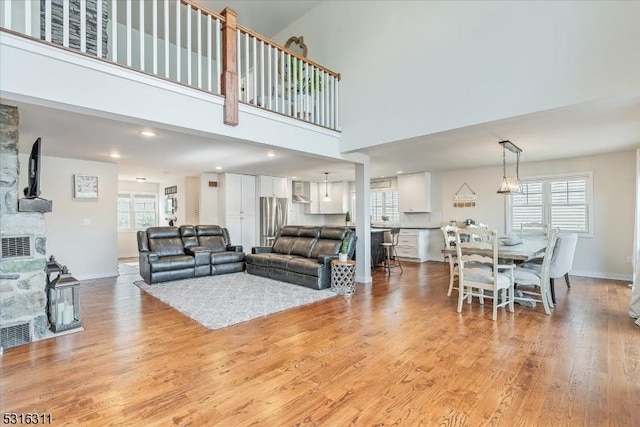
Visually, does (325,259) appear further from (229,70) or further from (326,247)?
(229,70)

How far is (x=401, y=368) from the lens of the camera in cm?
251

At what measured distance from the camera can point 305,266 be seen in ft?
16.9

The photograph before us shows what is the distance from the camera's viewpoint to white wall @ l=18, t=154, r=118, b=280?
5.72 meters

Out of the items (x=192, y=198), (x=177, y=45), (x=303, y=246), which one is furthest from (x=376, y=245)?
(x=192, y=198)

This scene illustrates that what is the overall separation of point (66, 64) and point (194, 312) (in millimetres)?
2815

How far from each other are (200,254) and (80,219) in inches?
95.2

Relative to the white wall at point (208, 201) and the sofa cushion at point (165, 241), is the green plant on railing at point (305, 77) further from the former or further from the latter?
the white wall at point (208, 201)

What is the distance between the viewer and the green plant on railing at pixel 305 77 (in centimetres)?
456

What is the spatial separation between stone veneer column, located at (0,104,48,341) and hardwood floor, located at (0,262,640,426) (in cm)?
32

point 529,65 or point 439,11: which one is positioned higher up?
point 439,11

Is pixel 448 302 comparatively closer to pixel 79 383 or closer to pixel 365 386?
pixel 365 386

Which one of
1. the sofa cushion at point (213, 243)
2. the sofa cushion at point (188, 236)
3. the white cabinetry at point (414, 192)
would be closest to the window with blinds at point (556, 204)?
the white cabinetry at point (414, 192)

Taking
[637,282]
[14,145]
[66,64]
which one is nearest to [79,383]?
Result: [14,145]

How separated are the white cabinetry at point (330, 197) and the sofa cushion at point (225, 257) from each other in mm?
4101
